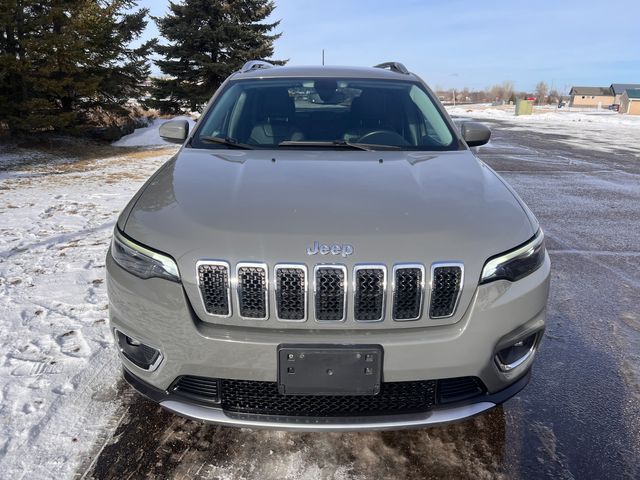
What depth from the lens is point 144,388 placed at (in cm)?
208

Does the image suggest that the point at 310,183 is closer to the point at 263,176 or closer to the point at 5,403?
the point at 263,176

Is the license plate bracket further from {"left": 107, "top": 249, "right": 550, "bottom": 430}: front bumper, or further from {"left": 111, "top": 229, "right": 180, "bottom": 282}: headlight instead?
{"left": 111, "top": 229, "right": 180, "bottom": 282}: headlight

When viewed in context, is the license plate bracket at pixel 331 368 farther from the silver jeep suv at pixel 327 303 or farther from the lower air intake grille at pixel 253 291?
the lower air intake grille at pixel 253 291

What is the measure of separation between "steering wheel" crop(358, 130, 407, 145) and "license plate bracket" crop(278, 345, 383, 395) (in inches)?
68.0

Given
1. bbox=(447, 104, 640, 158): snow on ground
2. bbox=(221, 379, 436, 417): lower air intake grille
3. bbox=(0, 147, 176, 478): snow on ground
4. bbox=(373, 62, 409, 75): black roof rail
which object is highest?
bbox=(373, 62, 409, 75): black roof rail

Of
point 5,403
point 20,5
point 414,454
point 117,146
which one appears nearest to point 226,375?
point 414,454

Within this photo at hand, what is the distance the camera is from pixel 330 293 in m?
1.86

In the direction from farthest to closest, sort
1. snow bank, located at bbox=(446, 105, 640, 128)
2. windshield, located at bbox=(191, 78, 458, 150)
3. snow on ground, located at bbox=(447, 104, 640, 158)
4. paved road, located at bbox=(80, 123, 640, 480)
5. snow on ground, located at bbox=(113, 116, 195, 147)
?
1. snow bank, located at bbox=(446, 105, 640, 128)
2. snow on ground, located at bbox=(447, 104, 640, 158)
3. snow on ground, located at bbox=(113, 116, 195, 147)
4. windshield, located at bbox=(191, 78, 458, 150)
5. paved road, located at bbox=(80, 123, 640, 480)

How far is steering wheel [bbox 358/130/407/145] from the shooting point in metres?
3.20

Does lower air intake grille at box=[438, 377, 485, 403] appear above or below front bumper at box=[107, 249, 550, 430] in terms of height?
below

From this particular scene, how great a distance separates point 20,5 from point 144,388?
49.3ft

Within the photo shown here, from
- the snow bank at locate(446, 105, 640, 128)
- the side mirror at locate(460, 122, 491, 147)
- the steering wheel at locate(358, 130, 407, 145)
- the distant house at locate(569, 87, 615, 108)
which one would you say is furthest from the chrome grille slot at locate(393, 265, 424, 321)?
the distant house at locate(569, 87, 615, 108)

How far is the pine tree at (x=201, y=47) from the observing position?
74.3ft

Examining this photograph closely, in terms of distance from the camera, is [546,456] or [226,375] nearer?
[226,375]
